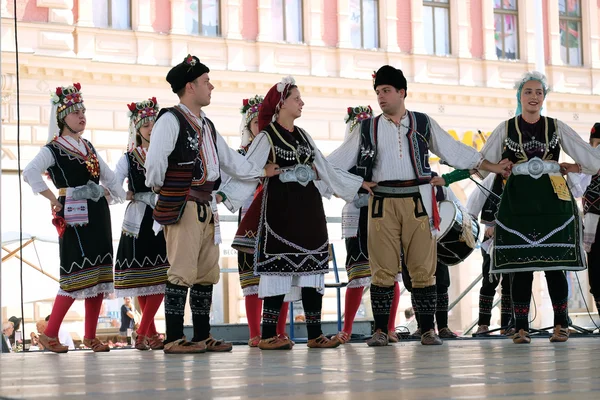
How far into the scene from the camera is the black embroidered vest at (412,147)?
6609mm

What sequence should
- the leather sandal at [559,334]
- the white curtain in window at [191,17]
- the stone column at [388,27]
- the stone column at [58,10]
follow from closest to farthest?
the leather sandal at [559,334], the stone column at [58,10], the white curtain in window at [191,17], the stone column at [388,27]

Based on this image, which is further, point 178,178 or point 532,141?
point 532,141

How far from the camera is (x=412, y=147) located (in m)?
6.64

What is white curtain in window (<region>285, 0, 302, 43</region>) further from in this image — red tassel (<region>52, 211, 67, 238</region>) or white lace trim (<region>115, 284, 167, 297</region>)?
red tassel (<region>52, 211, 67, 238</region>)

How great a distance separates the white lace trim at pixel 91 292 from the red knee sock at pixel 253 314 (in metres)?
0.89

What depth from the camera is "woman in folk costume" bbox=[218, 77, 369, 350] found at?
636 cm

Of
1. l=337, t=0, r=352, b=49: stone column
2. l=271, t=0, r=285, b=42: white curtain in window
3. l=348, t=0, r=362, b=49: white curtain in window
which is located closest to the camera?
l=271, t=0, r=285, b=42: white curtain in window

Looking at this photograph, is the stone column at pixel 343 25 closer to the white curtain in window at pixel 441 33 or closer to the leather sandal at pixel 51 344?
the white curtain in window at pixel 441 33

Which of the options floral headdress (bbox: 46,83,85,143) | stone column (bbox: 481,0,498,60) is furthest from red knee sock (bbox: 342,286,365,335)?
stone column (bbox: 481,0,498,60)

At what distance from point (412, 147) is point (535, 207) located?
78 centimetres

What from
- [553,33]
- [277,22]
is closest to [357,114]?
[277,22]

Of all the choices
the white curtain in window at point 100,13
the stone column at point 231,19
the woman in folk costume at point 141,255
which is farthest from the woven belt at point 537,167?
the stone column at point 231,19

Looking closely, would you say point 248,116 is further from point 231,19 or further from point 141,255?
point 231,19

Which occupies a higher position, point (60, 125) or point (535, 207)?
point (60, 125)
